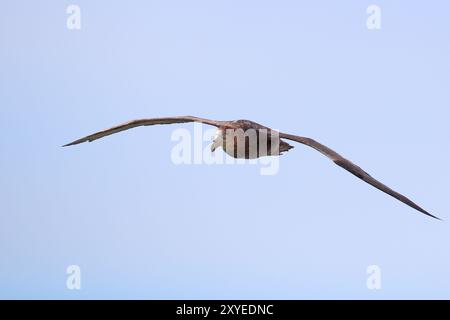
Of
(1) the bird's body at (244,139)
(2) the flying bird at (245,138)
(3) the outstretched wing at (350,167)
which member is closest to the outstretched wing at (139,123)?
(2) the flying bird at (245,138)

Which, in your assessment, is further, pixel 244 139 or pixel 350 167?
pixel 244 139

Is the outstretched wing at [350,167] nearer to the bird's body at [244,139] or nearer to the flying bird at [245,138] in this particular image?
the flying bird at [245,138]

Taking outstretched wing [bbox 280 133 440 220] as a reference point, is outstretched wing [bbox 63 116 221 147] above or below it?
above

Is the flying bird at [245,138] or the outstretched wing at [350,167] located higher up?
the flying bird at [245,138]

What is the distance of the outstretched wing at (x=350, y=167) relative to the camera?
1525 centimetres

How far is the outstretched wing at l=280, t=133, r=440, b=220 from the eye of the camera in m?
15.2

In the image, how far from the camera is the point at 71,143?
18.8 m

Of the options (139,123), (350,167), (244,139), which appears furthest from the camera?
(139,123)

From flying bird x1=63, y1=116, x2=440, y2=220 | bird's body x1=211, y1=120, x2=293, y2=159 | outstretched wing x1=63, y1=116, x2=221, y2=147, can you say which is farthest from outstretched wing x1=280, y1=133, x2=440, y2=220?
outstretched wing x1=63, y1=116, x2=221, y2=147

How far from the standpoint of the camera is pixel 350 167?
15.9 m

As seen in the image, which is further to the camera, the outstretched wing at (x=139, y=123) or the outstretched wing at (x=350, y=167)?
the outstretched wing at (x=139, y=123)

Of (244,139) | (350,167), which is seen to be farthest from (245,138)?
(350,167)

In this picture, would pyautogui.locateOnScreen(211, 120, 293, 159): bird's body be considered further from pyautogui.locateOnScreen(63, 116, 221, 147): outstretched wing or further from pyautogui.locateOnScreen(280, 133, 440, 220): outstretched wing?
pyautogui.locateOnScreen(280, 133, 440, 220): outstretched wing

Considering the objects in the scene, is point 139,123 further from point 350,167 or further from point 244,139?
point 350,167
